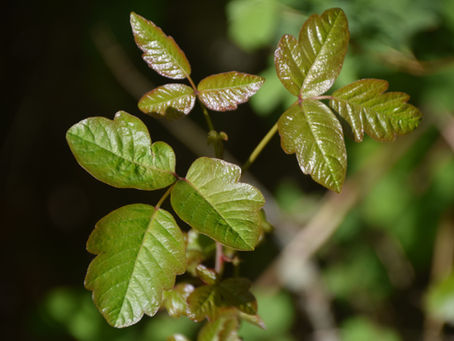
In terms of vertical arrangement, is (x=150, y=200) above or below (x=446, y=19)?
below

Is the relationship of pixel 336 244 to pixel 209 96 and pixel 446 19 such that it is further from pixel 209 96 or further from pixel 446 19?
pixel 209 96

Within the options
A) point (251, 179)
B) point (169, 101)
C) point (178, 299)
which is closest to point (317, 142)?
point (169, 101)

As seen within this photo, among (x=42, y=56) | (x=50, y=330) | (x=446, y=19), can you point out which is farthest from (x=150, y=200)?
(x=446, y=19)

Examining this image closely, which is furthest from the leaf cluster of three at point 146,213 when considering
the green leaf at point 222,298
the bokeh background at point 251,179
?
the bokeh background at point 251,179

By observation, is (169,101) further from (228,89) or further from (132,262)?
(132,262)

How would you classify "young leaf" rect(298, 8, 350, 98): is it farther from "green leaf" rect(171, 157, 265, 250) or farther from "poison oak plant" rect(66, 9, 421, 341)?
"green leaf" rect(171, 157, 265, 250)

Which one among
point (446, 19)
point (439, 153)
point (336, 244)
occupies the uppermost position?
point (446, 19)

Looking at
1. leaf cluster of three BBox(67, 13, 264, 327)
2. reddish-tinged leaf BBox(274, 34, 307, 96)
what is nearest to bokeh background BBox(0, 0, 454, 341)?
reddish-tinged leaf BBox(274, 34, 307, 96)
